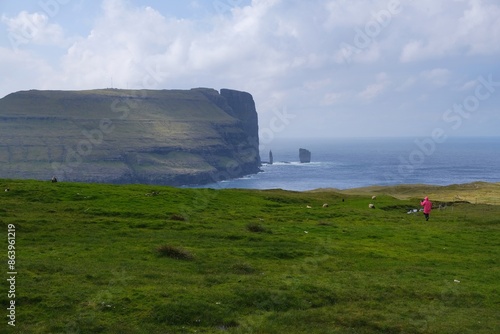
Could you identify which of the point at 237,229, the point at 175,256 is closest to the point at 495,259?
the point at 237,229

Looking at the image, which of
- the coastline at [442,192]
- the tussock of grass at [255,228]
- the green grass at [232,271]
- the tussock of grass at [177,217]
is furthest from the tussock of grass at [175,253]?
the coastline at [442,192]

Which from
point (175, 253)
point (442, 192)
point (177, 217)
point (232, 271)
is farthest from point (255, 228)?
point (442, 192)

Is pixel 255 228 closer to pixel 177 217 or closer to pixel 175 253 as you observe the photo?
pixel 177 217

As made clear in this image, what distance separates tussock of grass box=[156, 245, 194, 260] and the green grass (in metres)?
0.07

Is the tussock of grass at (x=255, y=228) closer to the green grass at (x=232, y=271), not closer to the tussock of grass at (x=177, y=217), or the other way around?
the green grass at (x=232, y=271)

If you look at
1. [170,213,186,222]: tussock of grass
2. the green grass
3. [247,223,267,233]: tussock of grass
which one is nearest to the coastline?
the green grass

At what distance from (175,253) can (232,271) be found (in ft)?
11.8

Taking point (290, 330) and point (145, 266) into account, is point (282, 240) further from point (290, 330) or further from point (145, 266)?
point (290, 330)

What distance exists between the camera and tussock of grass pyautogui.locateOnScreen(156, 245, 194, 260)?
25.9m

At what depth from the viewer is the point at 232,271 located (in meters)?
24.5

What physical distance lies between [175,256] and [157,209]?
17.1 meters

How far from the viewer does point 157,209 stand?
4253cm

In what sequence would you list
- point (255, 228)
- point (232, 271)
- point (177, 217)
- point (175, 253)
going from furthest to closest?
point (177, 217), point (255, 228), point (175, 253), point (232, 271)

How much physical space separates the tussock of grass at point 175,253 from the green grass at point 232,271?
69 mm
